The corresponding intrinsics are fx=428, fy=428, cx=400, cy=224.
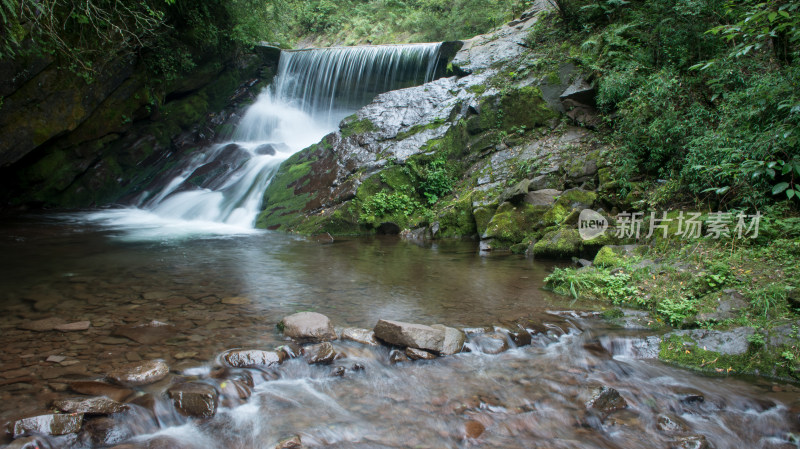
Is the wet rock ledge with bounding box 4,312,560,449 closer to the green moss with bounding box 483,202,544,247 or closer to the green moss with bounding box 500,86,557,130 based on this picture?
the green moss with bounding box 483,202,544,247

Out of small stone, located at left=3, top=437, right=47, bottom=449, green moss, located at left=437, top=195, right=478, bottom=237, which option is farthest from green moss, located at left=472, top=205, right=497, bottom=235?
small stone, located at left=3, top=437, right=47, bottom=449

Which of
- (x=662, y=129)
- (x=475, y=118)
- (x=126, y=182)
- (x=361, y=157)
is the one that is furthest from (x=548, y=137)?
(x=126, y=182)

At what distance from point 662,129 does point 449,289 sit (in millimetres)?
4277

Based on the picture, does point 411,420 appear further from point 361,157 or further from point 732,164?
point 361,157

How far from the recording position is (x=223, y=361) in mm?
3375

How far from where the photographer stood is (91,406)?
2645 millimetres

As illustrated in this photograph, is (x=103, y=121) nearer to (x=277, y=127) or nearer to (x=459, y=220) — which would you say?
(x=277, y=127)

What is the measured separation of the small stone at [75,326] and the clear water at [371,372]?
4.1 inches

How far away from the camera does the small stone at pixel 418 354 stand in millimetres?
3682

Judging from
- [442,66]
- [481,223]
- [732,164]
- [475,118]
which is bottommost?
[481,223]

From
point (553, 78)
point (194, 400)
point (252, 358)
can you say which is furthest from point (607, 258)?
point (553, 78)

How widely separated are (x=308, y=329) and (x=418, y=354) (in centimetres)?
101

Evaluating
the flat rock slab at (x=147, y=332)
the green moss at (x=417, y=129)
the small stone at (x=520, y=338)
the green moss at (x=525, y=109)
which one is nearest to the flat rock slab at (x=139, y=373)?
the flat rock slab at (x=147, y=332)

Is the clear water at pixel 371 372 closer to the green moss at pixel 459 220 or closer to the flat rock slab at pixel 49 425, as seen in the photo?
the flat rock slab at pixel 49 425
